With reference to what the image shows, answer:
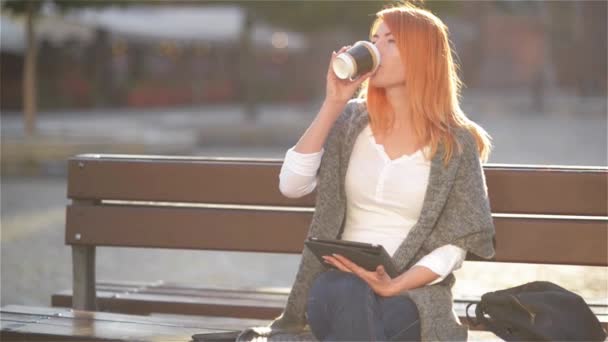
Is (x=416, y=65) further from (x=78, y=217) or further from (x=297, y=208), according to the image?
(x=78, y=217)

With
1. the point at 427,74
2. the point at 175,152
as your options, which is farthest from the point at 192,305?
the point at 175,152

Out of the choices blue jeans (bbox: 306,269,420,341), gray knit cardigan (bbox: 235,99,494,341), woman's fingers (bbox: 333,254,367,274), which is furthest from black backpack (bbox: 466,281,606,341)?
woman's fingers (bbox: 333,254,367,274)

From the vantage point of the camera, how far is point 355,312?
3514mm

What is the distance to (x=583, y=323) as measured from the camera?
353cm

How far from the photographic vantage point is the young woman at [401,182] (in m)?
3.63

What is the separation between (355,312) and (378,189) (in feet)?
1.50

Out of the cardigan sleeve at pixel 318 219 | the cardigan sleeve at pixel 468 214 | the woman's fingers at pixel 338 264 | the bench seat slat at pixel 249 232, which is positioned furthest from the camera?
the bench seat slat at pixel 249 232

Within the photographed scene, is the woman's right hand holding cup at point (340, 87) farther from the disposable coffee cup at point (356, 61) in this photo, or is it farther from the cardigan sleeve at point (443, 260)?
the cardigan sleeve at point (443, 260)

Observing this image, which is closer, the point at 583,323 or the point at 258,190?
the point at 583,323

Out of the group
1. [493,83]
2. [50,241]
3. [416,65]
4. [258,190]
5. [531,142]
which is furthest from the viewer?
[493,83]

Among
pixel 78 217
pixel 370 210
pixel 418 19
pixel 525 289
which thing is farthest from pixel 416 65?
pixel 78 217

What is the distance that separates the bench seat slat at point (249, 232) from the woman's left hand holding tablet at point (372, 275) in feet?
2.80

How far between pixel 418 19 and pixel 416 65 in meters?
0.14

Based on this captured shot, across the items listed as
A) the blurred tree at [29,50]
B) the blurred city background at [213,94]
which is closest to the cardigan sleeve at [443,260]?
the blurred city background at [213,94]
